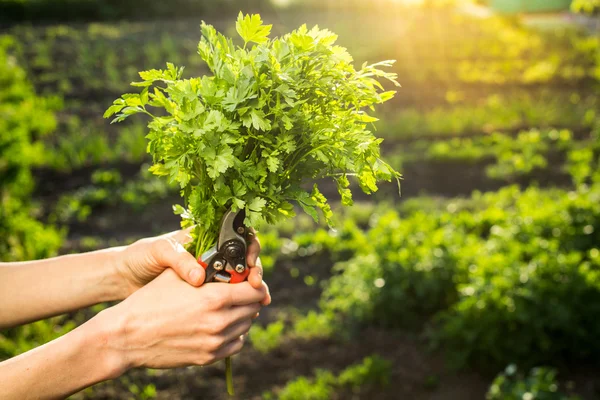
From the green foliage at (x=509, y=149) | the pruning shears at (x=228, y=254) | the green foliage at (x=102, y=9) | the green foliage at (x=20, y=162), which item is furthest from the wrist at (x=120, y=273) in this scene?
the green foliage at (x=102, y=9)

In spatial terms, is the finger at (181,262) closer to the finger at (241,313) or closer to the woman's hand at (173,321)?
the woman's hand at (173,321)

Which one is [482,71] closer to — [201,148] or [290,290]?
[290,290]

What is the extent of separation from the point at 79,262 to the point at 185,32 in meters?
13.9

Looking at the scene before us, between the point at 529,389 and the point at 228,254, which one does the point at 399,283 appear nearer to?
the point at 529,389

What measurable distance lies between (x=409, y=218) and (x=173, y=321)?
13.7 feet

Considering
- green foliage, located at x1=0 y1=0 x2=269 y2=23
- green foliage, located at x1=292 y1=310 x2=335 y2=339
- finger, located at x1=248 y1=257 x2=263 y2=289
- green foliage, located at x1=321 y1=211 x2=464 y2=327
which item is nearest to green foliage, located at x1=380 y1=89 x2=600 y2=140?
green foliage, located at x1=321 y1=211 x2=464 y2=327

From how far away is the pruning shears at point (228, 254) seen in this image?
6.05ft

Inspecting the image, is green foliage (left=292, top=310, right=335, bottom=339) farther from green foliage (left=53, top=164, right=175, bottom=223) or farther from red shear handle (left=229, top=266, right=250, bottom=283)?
green foliage (left=53, top=164, right=175, bottom=223)

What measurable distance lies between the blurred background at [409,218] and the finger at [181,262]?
81.4 inches

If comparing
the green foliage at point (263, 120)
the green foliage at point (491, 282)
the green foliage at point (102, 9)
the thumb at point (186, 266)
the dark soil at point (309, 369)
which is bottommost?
the dark soil at point (309, 369)

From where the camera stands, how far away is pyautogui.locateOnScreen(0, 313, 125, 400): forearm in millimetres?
1751

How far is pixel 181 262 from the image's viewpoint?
1.83 meters

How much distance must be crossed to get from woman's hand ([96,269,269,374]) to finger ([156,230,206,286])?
1.3 inches

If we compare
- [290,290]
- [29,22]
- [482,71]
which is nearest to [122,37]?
[29,22]
